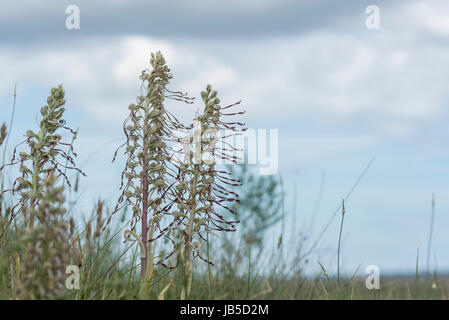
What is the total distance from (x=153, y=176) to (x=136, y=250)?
924 millimetres

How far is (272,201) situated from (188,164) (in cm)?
1658

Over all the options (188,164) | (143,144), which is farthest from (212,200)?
(143,144)

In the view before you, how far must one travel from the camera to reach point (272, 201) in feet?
72.4
